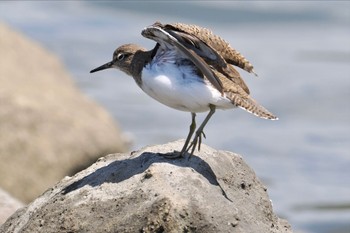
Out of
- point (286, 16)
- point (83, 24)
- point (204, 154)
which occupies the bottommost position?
point (204, 154)

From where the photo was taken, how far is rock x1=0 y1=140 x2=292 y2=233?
6.76 meters

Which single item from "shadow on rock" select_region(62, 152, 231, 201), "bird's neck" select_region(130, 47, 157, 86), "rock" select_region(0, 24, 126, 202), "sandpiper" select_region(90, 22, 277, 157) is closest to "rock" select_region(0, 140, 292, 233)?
"shadow on rock" select_region(62, 152, 231, 201)

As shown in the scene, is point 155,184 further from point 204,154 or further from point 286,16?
point 286,16

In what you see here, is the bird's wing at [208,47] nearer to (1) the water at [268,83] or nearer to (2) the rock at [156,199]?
(2) the rock at [156,199]

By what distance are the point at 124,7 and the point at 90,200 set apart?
50.0ft

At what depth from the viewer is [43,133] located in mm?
12188

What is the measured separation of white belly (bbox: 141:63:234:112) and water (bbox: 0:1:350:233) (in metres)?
5.99

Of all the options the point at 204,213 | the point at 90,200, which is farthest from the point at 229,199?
the point at 90,200

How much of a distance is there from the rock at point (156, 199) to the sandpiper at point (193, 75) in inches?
10.5

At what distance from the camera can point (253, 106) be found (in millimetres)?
7578

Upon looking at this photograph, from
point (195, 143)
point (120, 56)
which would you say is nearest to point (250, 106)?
point (195, 143)

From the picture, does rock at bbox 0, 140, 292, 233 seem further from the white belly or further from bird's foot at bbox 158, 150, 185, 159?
the white belly

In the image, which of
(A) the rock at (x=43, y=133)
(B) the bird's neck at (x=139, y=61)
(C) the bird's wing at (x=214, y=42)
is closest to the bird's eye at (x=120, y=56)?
(B) the bird's neck at (x=139, y=61)

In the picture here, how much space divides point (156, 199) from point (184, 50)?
1242 mm
